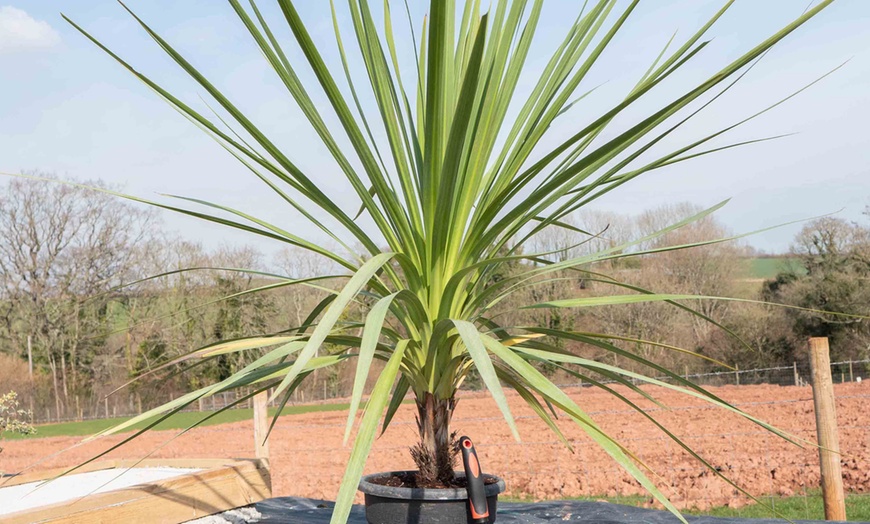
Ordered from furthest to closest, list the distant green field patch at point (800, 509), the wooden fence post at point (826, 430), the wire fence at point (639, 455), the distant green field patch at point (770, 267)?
the distant green field patch at point (770, 267) < the wire fence at point (639, 455) < the distant green field patch at point (800, 509) < the wooden fence post at point (826, 430)

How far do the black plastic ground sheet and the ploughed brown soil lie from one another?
6.33ft

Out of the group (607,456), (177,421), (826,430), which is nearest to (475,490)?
(826,430)

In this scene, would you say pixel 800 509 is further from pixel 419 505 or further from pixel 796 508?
pixel 419 505

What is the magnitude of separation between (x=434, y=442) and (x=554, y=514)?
1.33 meters

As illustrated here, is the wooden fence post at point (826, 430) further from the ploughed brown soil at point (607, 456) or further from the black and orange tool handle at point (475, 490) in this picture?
the black and orange tool handle at point (475, 490)

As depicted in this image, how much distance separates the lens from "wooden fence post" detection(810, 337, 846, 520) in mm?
3158

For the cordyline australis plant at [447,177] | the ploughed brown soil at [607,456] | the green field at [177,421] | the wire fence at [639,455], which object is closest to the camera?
the cordyline australis plant at [447,177]

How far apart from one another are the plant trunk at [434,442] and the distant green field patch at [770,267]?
75.0 feet

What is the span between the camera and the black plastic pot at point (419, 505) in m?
1.76

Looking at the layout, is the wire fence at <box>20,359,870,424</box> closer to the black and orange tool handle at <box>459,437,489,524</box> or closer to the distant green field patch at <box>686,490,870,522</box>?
the distant green field patch at <box>686,490,870,522</box>

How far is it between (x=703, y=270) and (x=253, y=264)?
15.2 meters

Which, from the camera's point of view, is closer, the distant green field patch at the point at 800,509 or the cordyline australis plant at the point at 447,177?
the cordyline australis plant at the point at 447,177

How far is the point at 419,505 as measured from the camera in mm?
1786

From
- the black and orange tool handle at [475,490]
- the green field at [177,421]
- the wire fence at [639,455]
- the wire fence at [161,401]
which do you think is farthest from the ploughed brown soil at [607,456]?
the wire fence at [161,401]
